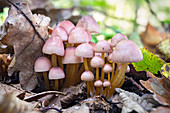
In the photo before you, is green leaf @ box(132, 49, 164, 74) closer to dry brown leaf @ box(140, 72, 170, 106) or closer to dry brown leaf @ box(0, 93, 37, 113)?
dry brown leaf @ box(140, 72, 170, 106)

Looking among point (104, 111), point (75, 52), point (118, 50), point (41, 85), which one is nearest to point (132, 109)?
point (104, 111)

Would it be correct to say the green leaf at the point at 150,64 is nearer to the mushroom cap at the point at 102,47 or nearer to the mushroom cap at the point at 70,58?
the mushroom cap at the point at 102,47

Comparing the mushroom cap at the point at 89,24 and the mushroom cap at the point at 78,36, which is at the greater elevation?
the mushroom cap at the point at 89,24

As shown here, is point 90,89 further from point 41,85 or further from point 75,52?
point 41,85

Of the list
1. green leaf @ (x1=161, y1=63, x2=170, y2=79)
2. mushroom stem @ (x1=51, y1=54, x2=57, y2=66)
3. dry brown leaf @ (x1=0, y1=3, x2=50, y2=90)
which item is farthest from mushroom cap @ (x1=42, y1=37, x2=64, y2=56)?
green leaf @ (x1=161, y1=63, x2=170, y2=79)

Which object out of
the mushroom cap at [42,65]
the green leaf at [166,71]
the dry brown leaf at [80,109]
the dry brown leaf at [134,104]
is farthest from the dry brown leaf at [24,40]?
the green leaf at [166,71]

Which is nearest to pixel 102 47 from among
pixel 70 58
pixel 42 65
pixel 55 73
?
pixel 70 58

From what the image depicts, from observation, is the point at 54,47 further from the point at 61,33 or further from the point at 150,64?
the point at 150,64
